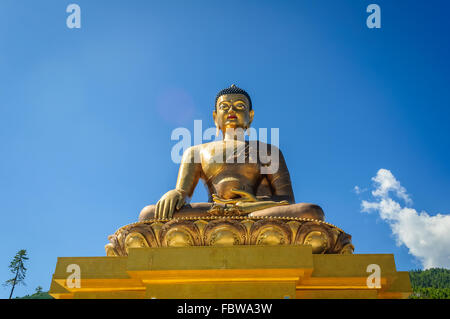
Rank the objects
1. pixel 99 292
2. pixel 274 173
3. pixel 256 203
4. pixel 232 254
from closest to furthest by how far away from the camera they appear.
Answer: pixel 232 254 < pixel 99 292 < pixel 256 203 < pixel 274 173

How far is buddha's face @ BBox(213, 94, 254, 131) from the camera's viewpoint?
6.78 m

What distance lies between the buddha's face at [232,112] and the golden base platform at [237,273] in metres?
3.47

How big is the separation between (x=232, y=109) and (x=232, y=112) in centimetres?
5

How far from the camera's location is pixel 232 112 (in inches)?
267

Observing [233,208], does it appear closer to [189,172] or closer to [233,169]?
[233,169]

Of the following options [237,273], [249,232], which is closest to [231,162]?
[249,232]

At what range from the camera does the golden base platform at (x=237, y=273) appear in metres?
3.44

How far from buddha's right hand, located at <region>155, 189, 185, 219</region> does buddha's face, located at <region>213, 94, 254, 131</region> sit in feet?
7.14

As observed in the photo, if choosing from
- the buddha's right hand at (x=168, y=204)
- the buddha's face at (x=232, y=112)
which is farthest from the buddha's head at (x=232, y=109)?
the buddha's right hand at (x=168, y=204)
